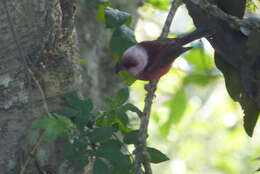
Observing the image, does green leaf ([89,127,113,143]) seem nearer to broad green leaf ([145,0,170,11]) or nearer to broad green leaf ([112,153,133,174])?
broad green leaf ([112,153,133,174])

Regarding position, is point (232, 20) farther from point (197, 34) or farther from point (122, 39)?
point (122, 39)

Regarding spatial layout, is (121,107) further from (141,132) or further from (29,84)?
(29,84)

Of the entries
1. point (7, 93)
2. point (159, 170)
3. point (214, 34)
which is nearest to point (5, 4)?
point (7, 93)

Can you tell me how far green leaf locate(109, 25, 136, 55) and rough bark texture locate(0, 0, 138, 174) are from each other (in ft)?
0.46

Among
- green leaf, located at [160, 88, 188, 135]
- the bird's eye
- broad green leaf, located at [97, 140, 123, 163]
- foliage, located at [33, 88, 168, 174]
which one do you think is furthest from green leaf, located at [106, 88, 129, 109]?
green leaf, located at [160, 88, 188, 135]

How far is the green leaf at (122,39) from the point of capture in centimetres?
143

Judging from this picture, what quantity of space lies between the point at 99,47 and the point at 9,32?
0.64 m

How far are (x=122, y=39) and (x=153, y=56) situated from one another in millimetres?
109

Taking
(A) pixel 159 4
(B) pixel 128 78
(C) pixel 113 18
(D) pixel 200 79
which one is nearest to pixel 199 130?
(D) pixel 200 79

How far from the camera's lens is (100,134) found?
1.18 metres

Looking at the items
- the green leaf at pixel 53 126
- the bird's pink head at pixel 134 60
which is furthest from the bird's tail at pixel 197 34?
the green leaf at pixel 53 126

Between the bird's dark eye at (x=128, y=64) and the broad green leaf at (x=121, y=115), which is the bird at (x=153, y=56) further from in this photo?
the broad green leaf at (x=121, y=115)

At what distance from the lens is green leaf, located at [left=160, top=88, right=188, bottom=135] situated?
6.88ft

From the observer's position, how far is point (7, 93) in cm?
129
